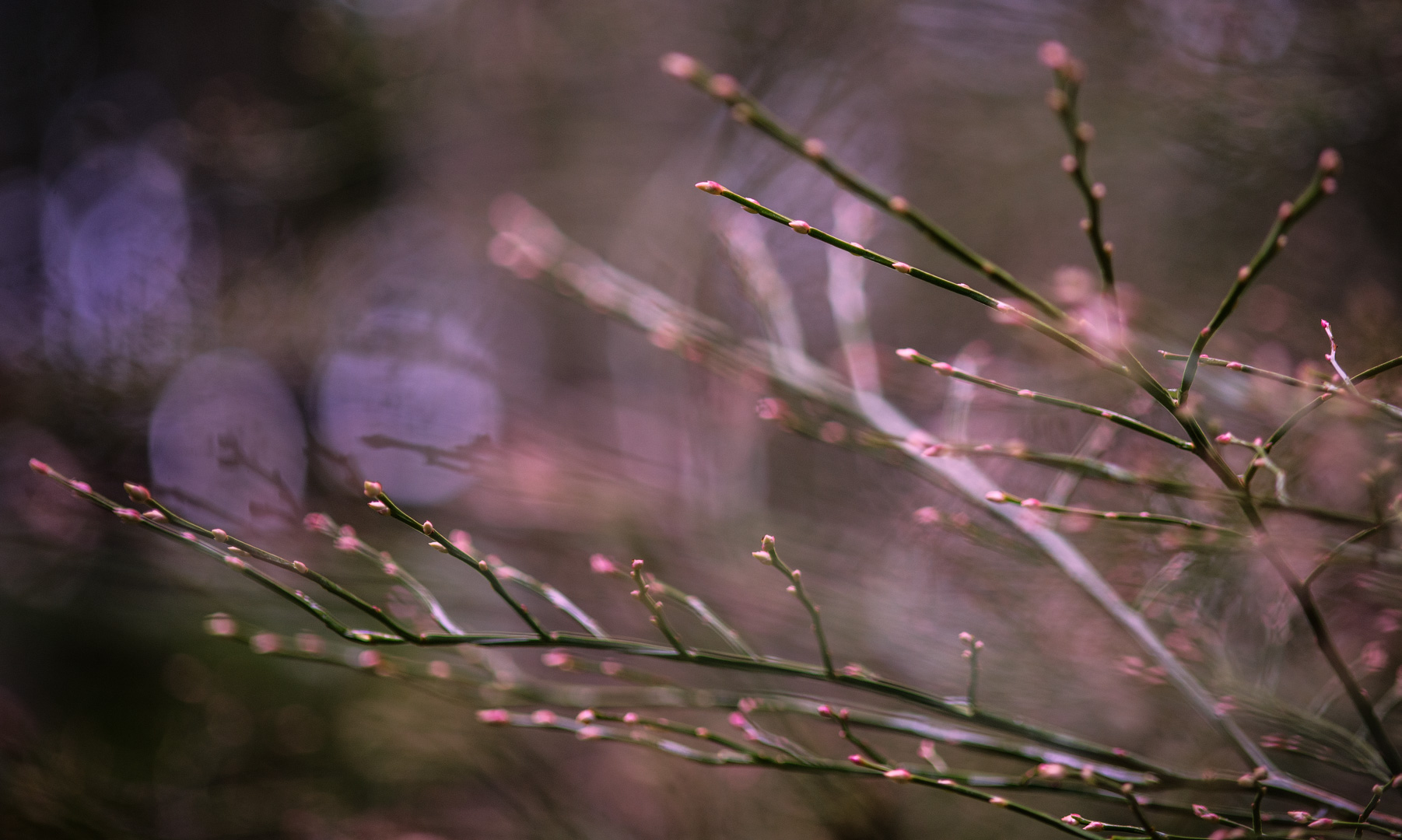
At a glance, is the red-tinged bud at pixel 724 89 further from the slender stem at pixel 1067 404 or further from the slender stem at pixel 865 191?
the slender stem at pixel 1067 404

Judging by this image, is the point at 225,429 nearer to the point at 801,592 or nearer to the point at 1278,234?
the point at 801,592

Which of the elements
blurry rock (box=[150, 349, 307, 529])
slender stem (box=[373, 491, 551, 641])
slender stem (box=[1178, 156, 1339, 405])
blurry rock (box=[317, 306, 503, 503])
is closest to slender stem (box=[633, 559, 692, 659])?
slender stem (box=[373, 491, 551, 641])

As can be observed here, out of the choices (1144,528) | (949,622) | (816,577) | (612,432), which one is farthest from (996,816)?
(612,432)

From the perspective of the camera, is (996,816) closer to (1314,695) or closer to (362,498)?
(1314,695)

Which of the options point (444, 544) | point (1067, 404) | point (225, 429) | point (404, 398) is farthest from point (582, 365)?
point (1067, 404)

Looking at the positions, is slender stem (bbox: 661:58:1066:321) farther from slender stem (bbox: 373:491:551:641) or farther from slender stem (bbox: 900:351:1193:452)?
slender stem (bbox: 373:491:551:641)
